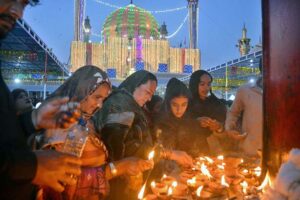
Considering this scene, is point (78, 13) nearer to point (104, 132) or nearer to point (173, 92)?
point (173, 92)

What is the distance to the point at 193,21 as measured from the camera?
28.2 meters

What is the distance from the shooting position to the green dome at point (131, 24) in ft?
103

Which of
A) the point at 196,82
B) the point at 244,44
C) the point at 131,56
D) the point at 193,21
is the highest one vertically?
the point at 193,21

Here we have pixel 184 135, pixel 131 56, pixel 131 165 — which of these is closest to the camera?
pixel 131 165

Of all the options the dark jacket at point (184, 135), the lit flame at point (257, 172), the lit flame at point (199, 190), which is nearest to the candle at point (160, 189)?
the lit flame at point (199, 190)

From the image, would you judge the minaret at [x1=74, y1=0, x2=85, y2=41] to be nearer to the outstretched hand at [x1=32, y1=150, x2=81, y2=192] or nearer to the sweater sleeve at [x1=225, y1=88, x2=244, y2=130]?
the sweater sleeve at [x1=225, y1=88, x2=244, y2=130]

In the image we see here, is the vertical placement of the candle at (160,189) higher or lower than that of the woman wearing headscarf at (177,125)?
lower

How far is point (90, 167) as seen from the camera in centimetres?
218

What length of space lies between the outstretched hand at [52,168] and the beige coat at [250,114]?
285 centimetres

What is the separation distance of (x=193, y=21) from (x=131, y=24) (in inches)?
275

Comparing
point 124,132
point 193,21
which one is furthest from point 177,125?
point 193,21

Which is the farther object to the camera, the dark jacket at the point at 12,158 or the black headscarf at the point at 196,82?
the black headscarf at the point at 196,82

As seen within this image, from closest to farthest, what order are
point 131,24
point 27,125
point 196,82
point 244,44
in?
point 27,125 < point 196,82 < point 244,44 < point 131,24

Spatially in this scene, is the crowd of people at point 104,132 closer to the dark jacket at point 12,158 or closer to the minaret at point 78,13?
the dark jacket at point 12,158
